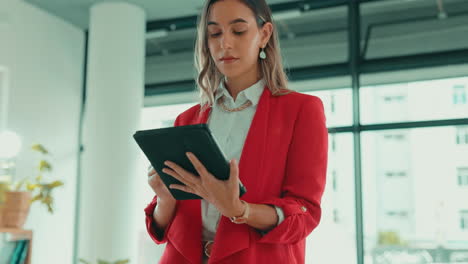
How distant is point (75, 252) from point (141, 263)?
0.83 meters

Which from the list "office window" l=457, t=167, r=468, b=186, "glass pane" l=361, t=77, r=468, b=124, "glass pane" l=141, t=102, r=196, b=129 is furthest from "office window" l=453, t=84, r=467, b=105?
"glass pane" l=141, t=102, r=196, b=129

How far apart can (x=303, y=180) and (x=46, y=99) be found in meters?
4.82

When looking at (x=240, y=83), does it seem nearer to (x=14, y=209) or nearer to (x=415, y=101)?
(x=14, y=209)

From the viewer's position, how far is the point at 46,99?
542 centimetres

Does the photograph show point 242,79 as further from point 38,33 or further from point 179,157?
point 38,33

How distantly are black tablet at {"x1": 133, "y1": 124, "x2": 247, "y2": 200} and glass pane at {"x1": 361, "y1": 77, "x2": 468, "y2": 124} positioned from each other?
13.2ft

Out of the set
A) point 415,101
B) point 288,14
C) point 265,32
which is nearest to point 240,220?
point 265,32

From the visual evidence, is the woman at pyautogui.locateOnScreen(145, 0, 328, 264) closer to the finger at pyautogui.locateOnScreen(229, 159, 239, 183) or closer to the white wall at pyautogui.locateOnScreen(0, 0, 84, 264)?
the finger at pyautogui.locateOnScreen(229, 159, 239, 183)

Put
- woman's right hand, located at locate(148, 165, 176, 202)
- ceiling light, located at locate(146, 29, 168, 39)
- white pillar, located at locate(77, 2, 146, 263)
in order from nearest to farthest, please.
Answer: woman's right hand, located at locate(148, 165, 176, 202) → white pillar, located at locate(77, 2, 146, 263) → ceiling light, located at locate(146, 29, 168, 39)

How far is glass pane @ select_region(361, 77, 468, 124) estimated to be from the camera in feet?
15.2

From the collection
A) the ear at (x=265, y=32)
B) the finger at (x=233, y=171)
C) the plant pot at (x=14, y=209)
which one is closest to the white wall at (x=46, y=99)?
the plant pot at (x=14, y=209)

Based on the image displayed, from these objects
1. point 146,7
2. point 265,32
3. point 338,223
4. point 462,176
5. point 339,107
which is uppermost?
point 146,7

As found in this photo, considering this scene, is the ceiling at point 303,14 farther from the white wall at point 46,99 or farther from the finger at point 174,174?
the finger at point 174,174

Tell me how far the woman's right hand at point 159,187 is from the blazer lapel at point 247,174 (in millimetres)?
153
